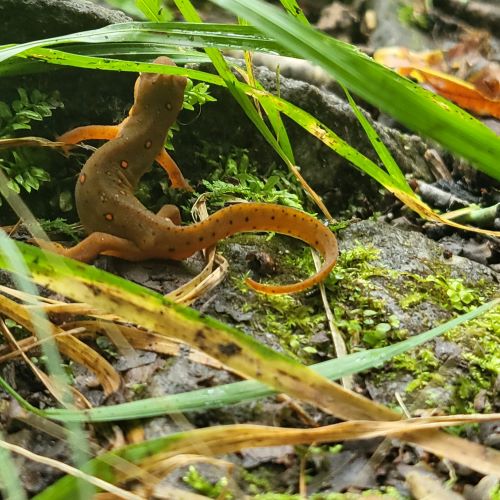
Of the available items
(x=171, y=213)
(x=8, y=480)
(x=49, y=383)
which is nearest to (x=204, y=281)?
(x=171, y=213)

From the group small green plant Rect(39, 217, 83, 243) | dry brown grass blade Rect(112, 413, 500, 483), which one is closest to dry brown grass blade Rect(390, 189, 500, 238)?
dry brown grass blade Rect(112, 413, 500, 483)

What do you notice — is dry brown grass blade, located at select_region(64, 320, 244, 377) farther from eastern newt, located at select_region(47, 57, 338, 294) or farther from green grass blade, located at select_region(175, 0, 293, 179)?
→ green grass blade, located at select_region(175, 0, 293, 179)

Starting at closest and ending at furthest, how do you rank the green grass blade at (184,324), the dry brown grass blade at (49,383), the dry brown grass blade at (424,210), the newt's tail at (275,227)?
the green grass blade at (184,324) < the dry brown grass blade at (49,383) < the newt's tail at (275,227) < the dry brown grass blade at (424,210)

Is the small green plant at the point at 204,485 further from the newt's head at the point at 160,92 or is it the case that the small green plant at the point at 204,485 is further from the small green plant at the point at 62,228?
the newt's head at the point at 160,92

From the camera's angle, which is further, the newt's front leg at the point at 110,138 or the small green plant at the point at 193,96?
the small green plant at the point at 193,96

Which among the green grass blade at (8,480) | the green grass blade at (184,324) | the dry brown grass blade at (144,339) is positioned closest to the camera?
the green grass blade at (8,480)

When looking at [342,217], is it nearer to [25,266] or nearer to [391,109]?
[391,109]

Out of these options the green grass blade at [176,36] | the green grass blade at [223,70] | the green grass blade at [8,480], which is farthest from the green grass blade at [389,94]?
the green grass blade at [8,480]
